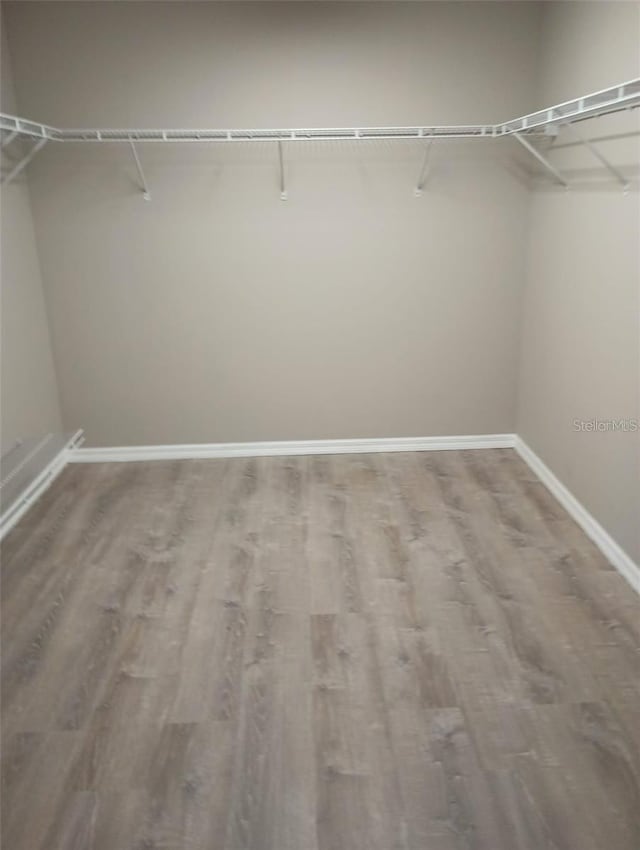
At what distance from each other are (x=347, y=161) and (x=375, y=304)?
2.46ft

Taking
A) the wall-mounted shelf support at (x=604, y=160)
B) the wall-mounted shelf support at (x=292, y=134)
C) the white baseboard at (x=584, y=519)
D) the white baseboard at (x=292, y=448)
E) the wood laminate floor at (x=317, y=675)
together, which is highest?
the wall-mounted shelf support at (x=292, y=134)

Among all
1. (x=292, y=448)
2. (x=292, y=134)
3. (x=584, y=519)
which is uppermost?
(x=292, y=134)

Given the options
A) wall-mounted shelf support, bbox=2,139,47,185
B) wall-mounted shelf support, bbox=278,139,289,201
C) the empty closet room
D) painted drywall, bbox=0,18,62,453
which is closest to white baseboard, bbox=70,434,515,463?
the empty closet room

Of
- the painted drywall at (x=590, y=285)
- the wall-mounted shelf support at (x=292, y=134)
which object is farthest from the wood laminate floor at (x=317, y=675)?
the wall-mounted shelf support at (x=292, y=134)

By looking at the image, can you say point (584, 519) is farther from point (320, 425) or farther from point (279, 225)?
point (279, 225)

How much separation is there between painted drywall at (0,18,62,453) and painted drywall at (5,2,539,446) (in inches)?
3.7

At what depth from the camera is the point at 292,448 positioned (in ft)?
12.7

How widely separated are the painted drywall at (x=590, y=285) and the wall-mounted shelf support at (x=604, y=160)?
27 millimetres

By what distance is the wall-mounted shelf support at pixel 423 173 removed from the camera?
3.35 meters

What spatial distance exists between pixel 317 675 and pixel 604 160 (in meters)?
2.25

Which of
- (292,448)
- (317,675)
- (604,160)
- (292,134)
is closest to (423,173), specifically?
(292,134)

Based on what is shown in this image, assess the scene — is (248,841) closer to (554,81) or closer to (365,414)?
(365,414)

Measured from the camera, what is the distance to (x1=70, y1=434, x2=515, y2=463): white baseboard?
150 inches

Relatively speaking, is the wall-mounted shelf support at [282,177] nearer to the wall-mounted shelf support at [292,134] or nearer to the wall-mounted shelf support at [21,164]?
the wall-mounted shelf support at [292,134]
